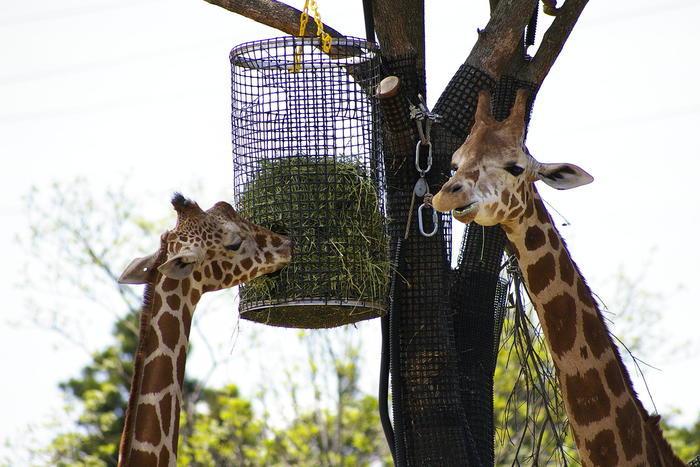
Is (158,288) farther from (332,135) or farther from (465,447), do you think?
(465,447)

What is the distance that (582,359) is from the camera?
17.5 ft

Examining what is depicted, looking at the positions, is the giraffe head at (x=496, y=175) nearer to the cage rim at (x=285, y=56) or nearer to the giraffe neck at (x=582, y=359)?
the giraffe neck at (x=582, y=359)

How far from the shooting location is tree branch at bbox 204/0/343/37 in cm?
702

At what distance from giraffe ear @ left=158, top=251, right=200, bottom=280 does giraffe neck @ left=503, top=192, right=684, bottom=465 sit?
156cm

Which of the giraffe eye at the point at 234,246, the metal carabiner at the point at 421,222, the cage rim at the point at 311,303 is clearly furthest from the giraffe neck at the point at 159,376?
the metal carabiner at the point at 421,222

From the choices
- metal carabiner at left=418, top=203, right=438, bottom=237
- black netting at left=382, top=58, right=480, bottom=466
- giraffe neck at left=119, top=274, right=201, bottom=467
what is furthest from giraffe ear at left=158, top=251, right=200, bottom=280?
black netting at left=382, top=58, right=480, bottom=466

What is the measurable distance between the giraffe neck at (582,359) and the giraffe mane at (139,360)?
1772 mm

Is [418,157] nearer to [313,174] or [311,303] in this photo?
[313,174]

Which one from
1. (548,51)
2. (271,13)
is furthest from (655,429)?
(271,13)

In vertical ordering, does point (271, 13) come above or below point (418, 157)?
above

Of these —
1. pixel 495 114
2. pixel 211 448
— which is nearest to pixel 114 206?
pixel 211 448

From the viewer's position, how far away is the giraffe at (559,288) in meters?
5.21

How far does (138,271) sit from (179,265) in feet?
0.80

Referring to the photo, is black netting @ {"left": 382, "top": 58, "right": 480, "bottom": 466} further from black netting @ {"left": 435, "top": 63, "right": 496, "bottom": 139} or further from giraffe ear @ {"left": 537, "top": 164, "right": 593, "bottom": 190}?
giraffe ear @ {"left": 537, "top": 164, "right": 593, "bottom": 190}
